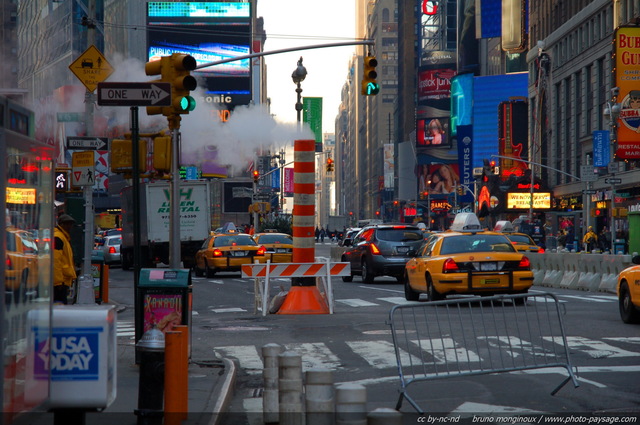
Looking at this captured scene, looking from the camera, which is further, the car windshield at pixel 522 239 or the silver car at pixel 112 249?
the silver car at pixel 112 249

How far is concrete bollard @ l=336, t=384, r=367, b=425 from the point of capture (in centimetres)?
625

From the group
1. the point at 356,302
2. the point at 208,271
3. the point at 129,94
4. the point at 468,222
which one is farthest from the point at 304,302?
the point at 468,222

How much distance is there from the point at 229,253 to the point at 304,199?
15.6 meters

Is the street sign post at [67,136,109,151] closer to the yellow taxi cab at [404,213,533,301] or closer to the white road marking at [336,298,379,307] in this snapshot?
the white road marking at [336,298,379,307]

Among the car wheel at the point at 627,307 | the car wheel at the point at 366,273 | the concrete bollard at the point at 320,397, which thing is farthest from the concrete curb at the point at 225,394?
the car wheel at the point at 366,273

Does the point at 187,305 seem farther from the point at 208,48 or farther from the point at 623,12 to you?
the point at 208,48

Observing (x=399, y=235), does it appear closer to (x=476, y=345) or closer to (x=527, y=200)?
(x=476, y=345)

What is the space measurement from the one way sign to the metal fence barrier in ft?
11.4

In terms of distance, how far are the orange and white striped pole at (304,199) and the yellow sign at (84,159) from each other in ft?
13.2

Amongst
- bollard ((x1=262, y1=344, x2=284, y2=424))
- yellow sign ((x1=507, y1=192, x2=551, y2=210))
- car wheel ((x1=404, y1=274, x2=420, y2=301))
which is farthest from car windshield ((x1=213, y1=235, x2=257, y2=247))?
yellow sign ((x1=507, y1=192, x2=551, y2=210))

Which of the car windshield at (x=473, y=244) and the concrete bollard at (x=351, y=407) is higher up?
the car windshield at (x=473, y=244)

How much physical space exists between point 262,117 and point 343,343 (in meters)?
46.5

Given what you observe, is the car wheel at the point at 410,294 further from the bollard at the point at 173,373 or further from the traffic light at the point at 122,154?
the bollard at the point at 173,373

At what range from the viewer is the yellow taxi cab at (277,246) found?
124 ft
